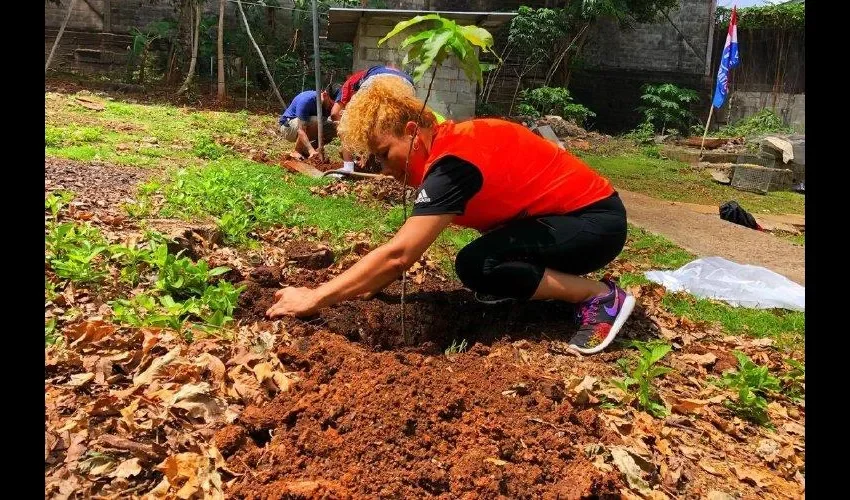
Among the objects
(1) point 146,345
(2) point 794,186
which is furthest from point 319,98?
(2) point 794,186

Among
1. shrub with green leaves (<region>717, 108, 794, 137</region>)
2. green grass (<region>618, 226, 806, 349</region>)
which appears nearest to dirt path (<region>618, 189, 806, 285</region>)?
green grass (<region>618, 226, 806, 349</region>)

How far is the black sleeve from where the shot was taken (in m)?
2.50

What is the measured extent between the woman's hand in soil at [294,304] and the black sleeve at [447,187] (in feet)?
2.00

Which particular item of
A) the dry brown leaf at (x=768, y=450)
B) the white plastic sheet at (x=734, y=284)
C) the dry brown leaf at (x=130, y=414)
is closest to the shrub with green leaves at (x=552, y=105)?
the white plastic sheet at (x=734, y=284)

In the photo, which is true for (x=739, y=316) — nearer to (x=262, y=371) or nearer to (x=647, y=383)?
(x=647, y=383)

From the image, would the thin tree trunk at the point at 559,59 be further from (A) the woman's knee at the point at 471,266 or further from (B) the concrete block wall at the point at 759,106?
(A) the woman's knee at the point at 471,266

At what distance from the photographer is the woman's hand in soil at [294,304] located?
105 inches

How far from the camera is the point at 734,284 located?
427cm

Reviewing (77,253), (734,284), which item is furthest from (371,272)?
(734,284)

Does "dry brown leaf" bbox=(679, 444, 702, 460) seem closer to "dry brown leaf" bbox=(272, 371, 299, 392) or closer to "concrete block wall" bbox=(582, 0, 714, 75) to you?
"dry brown leaf" bbox=(272, 371, 299, 392)

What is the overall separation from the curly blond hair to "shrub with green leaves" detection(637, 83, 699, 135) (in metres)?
15.1

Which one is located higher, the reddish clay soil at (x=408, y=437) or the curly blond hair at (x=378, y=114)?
the curly blond hair at (x=378, y=114)
